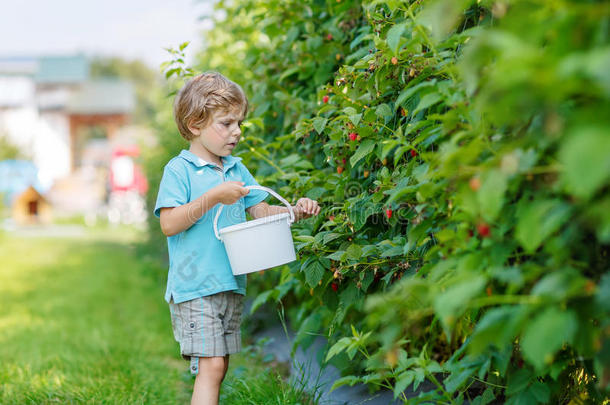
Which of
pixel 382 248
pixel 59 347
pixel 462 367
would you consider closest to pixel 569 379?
pixel 462 367

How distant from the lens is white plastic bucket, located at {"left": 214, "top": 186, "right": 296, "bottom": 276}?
2055 millimetres

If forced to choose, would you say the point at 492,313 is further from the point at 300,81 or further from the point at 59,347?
the point at 59,347

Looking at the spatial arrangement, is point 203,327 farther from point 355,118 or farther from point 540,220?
point 540,220

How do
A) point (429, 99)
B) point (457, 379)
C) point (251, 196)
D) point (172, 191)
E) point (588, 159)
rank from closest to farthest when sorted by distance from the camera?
1. point (588, 159)
2. point (429, 99)
3. point (457, 379)
4. point (172, 191)
5. point (251, 196)

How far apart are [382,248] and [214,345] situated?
69cm

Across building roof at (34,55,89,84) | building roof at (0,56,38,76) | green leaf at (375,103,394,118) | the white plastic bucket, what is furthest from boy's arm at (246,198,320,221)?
building roof at (0,56,38,76)

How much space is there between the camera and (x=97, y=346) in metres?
3.65

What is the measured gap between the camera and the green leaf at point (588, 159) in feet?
2.98

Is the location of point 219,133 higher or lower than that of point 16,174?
lower

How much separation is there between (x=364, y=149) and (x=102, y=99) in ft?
101

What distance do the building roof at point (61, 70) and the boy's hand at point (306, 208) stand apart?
3137cm

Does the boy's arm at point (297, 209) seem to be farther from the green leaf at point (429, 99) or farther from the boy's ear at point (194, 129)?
the green leaf at point (429, 99)

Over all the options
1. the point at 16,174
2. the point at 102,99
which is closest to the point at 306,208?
the point at 16,174

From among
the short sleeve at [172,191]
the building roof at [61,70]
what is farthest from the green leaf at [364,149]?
the building roof at [61,70]
